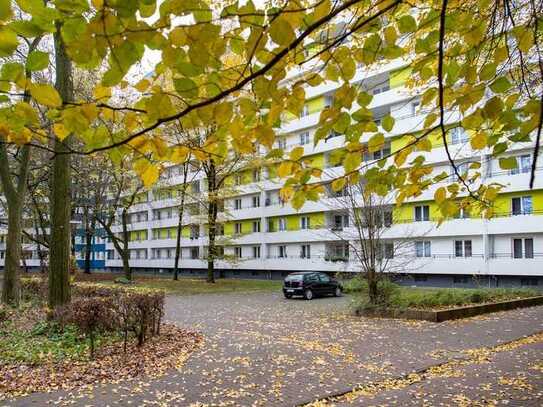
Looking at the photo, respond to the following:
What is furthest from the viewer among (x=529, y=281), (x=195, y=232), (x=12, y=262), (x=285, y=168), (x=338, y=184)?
(x=195, y=232)

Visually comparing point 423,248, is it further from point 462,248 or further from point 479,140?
point 479,140

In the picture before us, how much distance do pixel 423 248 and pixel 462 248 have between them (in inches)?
111

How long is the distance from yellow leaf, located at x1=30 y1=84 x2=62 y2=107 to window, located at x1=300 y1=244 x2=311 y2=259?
131ft

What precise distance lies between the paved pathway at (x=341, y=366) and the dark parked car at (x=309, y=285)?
919 centimetres

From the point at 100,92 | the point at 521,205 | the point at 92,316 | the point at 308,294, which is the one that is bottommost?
the point at 308,294

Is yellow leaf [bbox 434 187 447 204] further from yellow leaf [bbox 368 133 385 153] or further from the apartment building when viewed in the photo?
the apartment building

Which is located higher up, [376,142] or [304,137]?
[304,137]

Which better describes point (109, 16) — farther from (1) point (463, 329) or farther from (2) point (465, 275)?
(2) point (465, 275)

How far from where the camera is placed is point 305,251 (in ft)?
139

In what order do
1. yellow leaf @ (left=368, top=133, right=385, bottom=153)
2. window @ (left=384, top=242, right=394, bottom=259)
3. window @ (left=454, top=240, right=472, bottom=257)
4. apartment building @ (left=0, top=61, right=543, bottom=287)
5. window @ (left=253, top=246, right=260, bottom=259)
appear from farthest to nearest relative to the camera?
window @ (left=253, top=246, right=260, bottom=259) → window @ (left=454, top=240, right=472, bottom=257) → apartment building @ (left=0, top=61, right=543, bottom=287) → window @ (left=384, top=242, right=394, bottom=259) → yellow leaf @ (left=368, top=133, right=385, bottom=153)

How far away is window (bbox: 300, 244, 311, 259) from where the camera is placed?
4175 cm

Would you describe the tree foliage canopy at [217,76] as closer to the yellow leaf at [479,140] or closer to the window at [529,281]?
the yellow leaf at [479,140]

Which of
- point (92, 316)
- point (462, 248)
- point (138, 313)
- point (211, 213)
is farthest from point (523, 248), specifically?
point (92, 316)

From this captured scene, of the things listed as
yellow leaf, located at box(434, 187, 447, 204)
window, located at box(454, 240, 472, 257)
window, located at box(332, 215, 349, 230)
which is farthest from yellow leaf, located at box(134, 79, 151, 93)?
window, located at box(332, 215, 349, 230)
